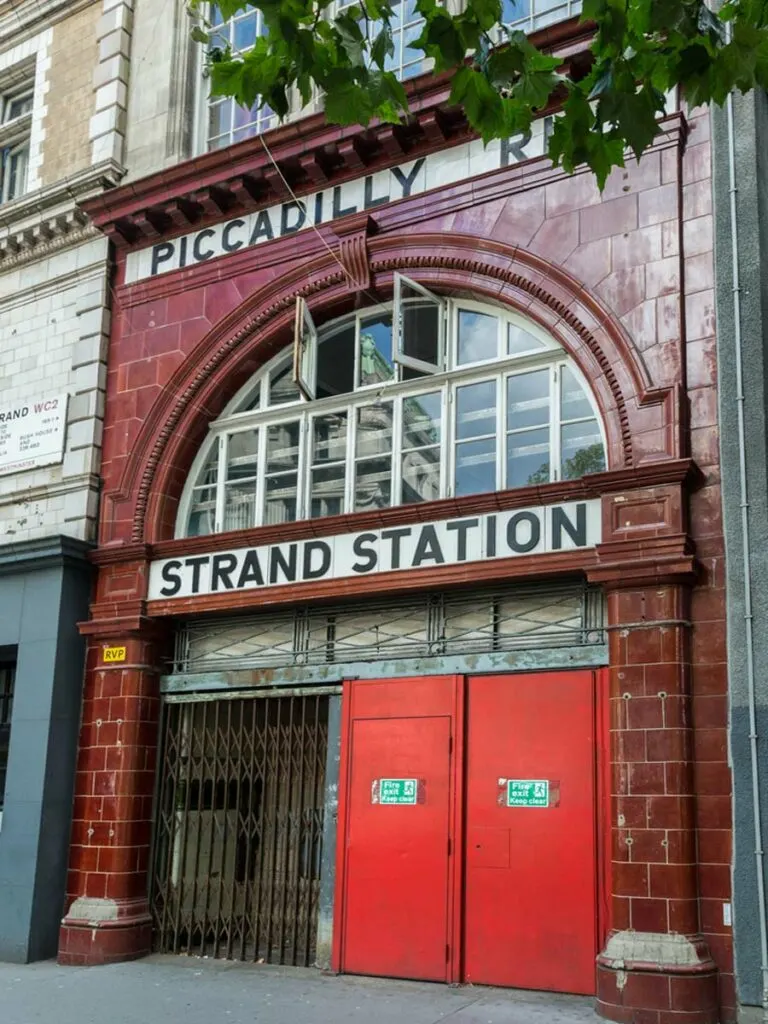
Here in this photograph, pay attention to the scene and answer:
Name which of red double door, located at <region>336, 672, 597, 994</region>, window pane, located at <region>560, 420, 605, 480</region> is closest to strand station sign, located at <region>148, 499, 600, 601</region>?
window pane, located at <region>560, 420, 605, 480</region>

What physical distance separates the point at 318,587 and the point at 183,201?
16.1 feet

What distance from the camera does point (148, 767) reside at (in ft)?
40.2

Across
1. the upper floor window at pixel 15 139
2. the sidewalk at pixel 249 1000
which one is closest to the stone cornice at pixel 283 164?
the upper floor window at pixel 15 139

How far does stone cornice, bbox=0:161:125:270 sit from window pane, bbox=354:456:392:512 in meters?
4.93

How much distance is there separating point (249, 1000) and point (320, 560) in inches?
158

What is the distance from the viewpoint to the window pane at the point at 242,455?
12.7 m

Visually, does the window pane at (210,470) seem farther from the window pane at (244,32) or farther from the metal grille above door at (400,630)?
the window pane at (244,32)

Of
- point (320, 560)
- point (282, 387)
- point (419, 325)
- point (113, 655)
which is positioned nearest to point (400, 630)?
point (320, 560)

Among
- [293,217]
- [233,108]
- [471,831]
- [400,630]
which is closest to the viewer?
[471,831]

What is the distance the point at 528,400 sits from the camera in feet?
36.1

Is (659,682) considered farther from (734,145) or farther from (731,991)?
(734,145)

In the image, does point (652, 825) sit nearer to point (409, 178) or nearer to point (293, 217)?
point (409, 178)

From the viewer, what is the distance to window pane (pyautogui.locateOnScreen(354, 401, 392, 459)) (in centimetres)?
1180

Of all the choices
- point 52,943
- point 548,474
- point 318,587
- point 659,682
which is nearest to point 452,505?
point 548,474
